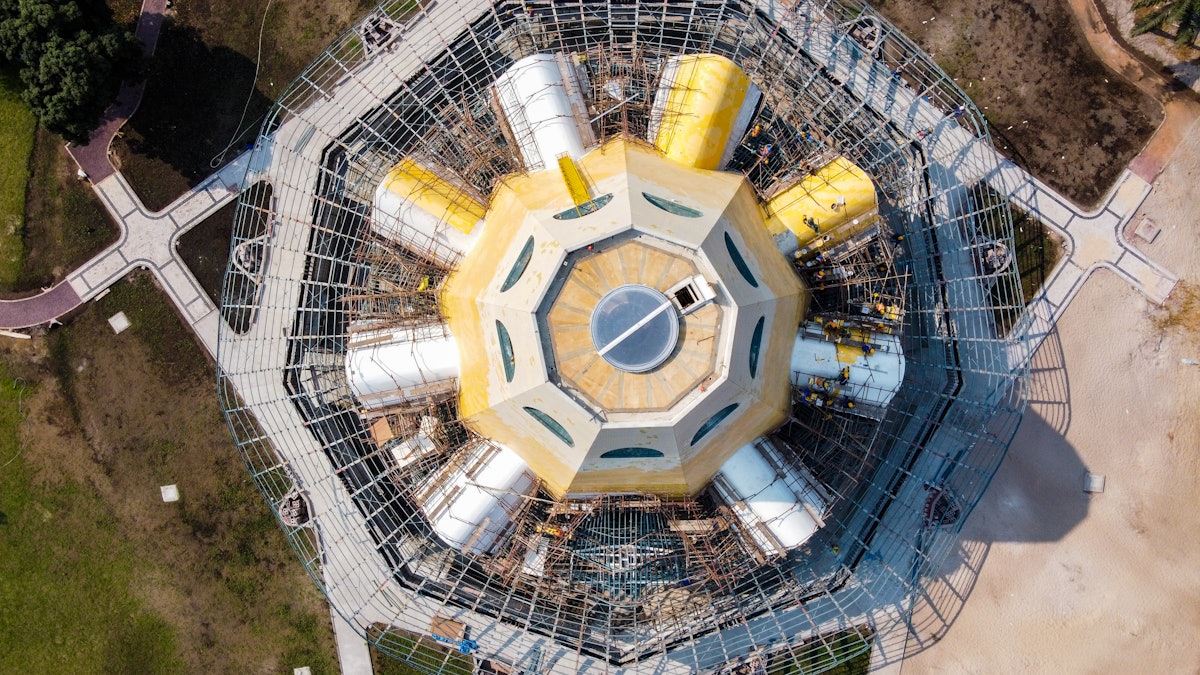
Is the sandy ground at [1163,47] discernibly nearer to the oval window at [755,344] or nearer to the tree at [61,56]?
the oval window at [755,344]

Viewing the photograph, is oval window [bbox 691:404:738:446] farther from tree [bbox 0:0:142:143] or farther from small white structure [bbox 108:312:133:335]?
tree [bbox 0:0:142:143]

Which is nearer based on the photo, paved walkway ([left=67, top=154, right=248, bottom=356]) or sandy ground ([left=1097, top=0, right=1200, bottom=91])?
sandy ground ([left=1097, top=0, right=1200, bottom=91])

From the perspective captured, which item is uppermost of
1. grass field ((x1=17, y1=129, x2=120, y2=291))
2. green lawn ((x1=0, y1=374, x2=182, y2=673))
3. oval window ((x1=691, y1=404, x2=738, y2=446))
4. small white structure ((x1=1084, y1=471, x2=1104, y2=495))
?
small white structure ((x1=1084, y1=471, x2=1104, y2=495))

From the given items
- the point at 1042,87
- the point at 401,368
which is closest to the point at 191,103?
the point at 401,368

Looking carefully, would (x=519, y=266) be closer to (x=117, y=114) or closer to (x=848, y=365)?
(x=848, y=365)

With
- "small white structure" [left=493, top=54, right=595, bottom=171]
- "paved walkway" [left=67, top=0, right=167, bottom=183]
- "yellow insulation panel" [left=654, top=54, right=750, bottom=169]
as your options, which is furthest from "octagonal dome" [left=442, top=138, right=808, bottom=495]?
"paved walkway" [left=67, top=0, right=167, bottom=183]

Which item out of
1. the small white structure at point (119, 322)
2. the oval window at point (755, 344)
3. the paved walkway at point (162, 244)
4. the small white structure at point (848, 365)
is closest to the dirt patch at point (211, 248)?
the paved walkway at point (162, 244)
